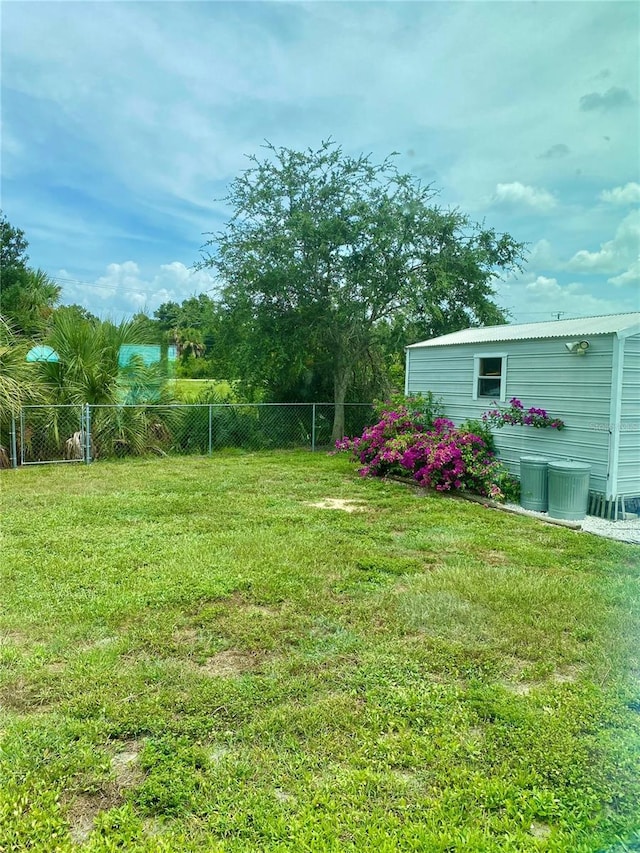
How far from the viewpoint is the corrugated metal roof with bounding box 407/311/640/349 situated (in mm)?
6258

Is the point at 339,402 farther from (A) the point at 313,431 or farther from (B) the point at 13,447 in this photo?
(B) the point at 13,447

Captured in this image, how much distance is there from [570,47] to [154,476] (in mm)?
7330

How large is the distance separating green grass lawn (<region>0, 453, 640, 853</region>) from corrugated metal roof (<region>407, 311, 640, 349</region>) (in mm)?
2902

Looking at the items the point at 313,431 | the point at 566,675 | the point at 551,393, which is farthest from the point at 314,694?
the point at 313,431

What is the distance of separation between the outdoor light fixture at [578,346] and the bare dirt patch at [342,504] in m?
3.24

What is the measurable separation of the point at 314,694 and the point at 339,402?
9458mm

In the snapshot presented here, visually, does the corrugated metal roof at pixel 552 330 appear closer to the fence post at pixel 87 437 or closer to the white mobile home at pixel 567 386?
the white mobile home at pixel 567 386

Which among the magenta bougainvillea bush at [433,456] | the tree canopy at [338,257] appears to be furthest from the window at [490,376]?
the tree canopy at [338,257]

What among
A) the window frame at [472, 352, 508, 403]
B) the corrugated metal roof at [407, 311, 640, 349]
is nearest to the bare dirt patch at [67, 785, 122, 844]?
the corrugated metal roof at [407, 311, 640, 349]

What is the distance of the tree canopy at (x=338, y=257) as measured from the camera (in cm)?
1061

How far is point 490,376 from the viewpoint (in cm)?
805

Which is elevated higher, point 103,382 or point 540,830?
point 103,382

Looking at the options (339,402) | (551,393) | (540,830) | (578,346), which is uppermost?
(578,346)

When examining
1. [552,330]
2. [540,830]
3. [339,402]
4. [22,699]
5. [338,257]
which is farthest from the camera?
[339,402]
